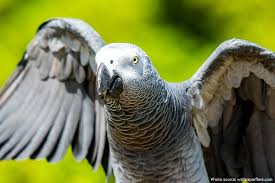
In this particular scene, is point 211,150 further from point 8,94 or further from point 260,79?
point 8,94

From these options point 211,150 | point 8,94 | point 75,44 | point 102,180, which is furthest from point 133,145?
point 102,180

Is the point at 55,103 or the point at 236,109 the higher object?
the point at 55,103

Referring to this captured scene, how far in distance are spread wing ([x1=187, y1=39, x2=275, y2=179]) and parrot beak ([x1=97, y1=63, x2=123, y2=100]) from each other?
453 mm

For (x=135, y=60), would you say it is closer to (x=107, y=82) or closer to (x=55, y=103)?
(x=107, y=82)

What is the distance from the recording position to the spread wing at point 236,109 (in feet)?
7.86

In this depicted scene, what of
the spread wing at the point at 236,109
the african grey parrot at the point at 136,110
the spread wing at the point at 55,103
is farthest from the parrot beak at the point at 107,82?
the spread wing at the point at 55,103

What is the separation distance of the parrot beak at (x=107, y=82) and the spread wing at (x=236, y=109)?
453 millimetres

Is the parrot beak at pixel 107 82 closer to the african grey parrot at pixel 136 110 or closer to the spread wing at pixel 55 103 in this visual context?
the african grey parrot at pixel 136 110

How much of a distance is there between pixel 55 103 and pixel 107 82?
0.95 m

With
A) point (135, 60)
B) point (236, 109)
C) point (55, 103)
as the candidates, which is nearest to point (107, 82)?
point (135, 60)

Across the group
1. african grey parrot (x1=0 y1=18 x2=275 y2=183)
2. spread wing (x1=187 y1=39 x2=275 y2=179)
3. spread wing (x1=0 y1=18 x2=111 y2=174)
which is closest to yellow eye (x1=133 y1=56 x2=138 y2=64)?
african grey parrot (x1=0 y1=18 x2=275 y2=183)

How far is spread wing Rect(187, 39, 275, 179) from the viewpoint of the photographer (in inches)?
94.3

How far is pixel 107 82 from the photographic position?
2023mm

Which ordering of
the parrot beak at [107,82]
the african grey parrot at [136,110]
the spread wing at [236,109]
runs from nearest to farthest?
the parrot beak at [107,82] < the african grey parrot at [136,110] < the spread wing at [236,109]
